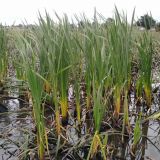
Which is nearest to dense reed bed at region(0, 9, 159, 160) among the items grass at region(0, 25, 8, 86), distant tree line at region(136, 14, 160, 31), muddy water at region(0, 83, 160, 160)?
muddy water at region(0, 83, 160, 160)

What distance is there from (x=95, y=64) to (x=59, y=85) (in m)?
0.44

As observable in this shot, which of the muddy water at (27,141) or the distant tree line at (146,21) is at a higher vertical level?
the distant tree line at (146,21)

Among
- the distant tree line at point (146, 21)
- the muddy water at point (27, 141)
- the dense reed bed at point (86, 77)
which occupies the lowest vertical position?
the muddy water at point (27, 141)

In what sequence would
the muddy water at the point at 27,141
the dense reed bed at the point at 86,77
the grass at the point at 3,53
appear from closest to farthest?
the dense reed bed at the point at 86,77 → the muddy water at the point at 27,141 → the grass at the point at 3,53

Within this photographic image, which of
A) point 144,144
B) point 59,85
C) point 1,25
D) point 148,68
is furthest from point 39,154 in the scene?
point 1,25

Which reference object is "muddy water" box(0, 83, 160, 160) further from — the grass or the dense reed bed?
the grass

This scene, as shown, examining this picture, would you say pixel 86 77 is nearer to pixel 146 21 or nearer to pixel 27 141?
pixel 27 141

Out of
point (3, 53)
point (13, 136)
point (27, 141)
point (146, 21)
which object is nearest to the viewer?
point (27, 141)

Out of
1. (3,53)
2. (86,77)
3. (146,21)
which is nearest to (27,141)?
(86,77)

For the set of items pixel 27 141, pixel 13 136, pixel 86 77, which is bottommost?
pixel 13 136

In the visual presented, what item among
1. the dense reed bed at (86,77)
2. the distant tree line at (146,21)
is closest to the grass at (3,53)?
the dense reed bed at (86,77)

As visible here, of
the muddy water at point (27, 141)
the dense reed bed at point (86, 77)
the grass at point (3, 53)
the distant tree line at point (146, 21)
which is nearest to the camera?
the dense reed bed at point (86, 77)

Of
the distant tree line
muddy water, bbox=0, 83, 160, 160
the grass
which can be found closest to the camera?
muddy water, bbox=0, 83, 160, 160

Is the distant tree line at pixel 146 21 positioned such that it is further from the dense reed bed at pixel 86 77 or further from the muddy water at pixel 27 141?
the muddy water at pixel 27 141
